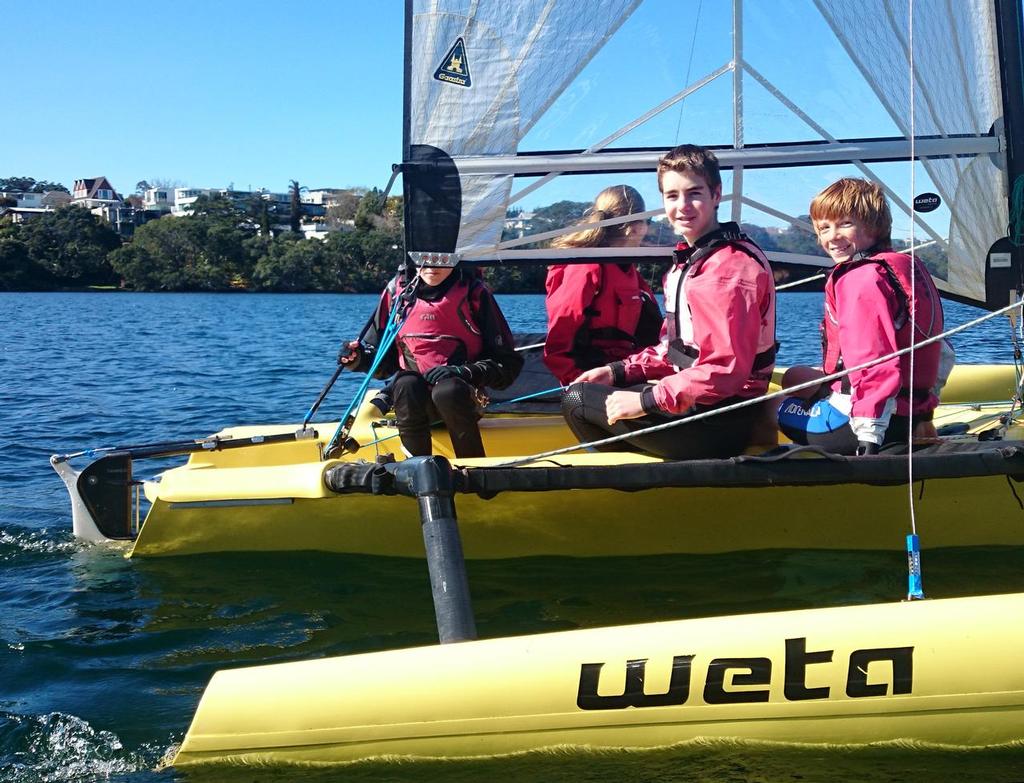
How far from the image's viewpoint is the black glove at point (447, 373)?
4.20m

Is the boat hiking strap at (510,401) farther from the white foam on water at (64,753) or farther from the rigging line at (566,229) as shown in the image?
the white foam on water at (64,753)

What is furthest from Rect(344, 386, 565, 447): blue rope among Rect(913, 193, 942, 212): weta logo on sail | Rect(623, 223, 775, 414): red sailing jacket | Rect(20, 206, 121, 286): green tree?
Rect(20, 206, 121, 286): green tree

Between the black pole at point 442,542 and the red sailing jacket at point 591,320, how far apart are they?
1.45 m

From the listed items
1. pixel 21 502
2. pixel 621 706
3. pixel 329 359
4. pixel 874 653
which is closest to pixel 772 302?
pixel 874 653

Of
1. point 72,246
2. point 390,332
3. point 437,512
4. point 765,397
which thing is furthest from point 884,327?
point 72,246

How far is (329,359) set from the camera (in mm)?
17406

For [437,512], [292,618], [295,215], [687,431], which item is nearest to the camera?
[437,512]

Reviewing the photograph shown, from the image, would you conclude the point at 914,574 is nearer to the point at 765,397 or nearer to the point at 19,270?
the point at 765,397

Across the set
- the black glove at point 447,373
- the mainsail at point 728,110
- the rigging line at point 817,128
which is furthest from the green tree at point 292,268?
the black glove at point 447,373

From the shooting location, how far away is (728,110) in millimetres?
4531

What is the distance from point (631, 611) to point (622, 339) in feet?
4.46

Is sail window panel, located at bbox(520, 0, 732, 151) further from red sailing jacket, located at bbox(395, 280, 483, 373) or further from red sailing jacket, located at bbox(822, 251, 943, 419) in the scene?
red sailing jacket, located at bbox(822, 251, 943, 419)

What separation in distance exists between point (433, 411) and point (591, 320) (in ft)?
2.94

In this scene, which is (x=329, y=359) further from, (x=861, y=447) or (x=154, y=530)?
(x=861, y=447)
